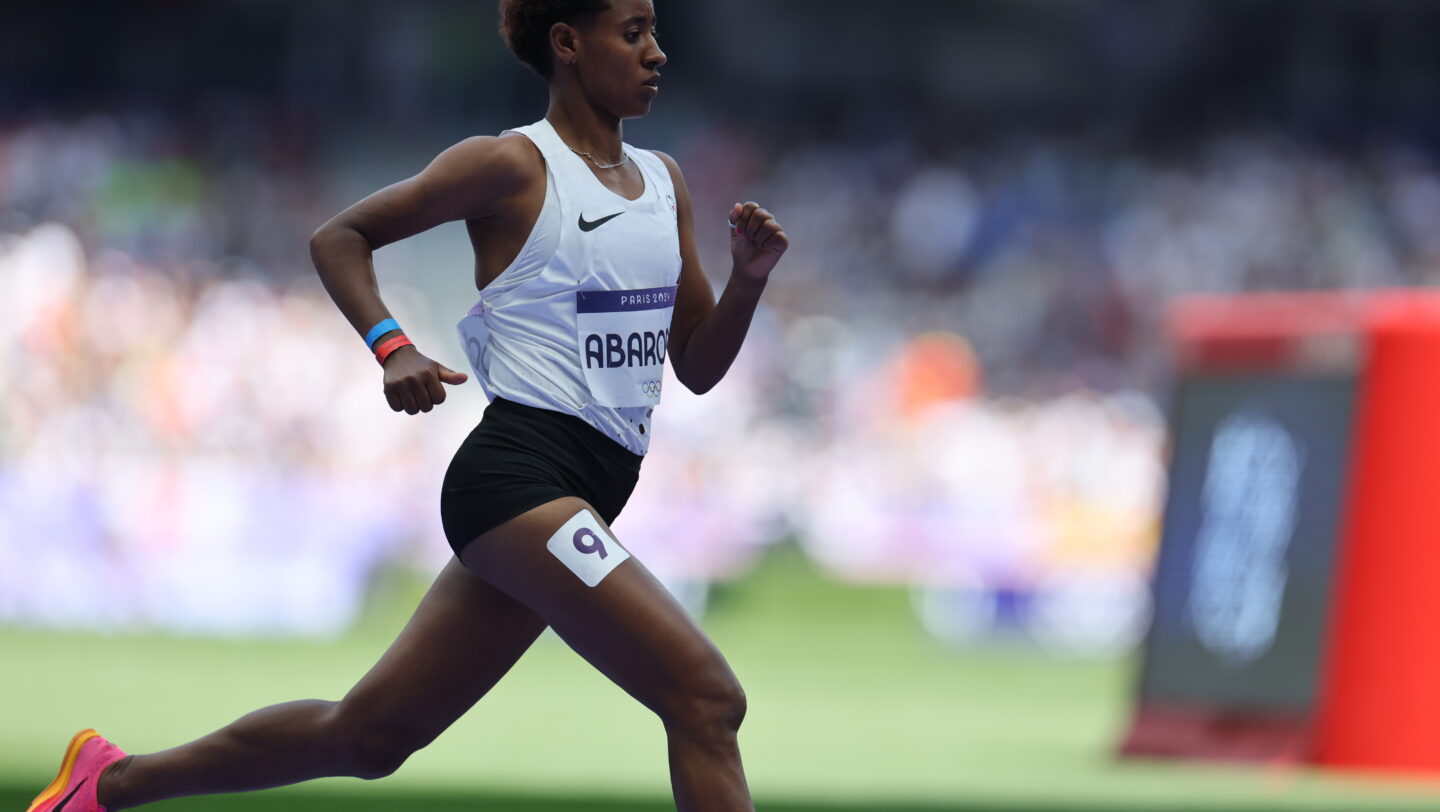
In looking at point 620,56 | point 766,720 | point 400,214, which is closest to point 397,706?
point 400,214

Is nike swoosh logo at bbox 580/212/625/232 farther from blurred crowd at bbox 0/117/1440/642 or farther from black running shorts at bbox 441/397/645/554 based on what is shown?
blurred crowd at bbox 0/117/1440/642

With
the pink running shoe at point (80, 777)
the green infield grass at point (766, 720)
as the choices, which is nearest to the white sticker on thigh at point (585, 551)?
the pink running shoe at point (80, 777)

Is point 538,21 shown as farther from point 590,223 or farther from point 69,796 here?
point 69,796

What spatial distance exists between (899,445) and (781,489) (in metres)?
1.09

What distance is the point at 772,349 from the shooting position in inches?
720

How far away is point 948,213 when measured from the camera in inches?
826

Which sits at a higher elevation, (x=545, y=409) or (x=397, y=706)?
(x=545, y=409)

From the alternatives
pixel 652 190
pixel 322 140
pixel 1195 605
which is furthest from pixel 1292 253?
pixel 652 190

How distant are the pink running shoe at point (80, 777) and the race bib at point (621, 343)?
1.39 m

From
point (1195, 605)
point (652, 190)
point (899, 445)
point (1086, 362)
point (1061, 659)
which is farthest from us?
point (1086, 362)

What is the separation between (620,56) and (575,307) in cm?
52

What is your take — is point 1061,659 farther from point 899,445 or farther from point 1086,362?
point 1086,362

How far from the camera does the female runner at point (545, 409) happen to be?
12.1ft

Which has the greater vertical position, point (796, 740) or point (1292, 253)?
point (1292, 253)
